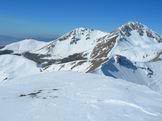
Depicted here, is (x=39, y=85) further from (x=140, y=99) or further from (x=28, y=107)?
(x=140, y=99)

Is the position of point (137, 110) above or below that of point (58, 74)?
below

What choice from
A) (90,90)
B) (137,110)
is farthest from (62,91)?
(137,110)

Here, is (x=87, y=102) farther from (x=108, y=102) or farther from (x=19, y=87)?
(x=19, y=87)

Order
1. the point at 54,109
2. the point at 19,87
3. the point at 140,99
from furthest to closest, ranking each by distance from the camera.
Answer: the point at 19,87 → the point at 140,99 → the point at 54,109

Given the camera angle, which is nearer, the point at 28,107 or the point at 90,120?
the point at 90,120

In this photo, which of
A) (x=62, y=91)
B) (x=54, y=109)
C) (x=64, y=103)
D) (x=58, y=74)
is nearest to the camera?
(x=54, y=109)

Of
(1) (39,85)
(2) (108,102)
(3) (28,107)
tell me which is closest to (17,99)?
(3) (28,107)
